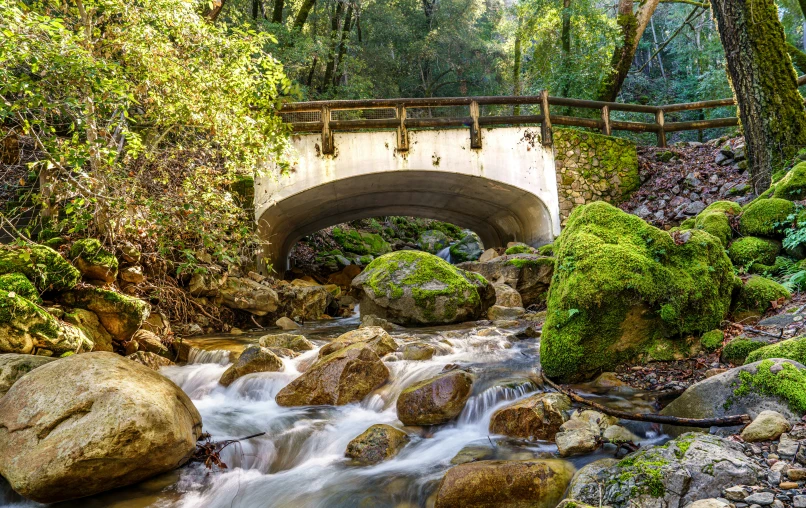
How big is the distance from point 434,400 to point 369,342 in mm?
1797

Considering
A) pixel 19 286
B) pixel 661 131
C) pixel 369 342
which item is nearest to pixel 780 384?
pixel 369 342

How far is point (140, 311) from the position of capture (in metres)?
6.11

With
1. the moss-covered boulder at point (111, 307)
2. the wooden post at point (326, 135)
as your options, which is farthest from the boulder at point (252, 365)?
the wooden post at point (326, 135)

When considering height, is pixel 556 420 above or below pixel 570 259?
below

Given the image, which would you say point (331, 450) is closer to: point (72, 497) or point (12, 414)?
point (72, 497)

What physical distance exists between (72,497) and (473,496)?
2.49 m

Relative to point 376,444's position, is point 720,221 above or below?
above

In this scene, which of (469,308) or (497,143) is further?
(497,143)

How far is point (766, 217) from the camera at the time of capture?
6.14 metres

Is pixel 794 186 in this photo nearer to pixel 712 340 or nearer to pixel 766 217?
pixel 766 217

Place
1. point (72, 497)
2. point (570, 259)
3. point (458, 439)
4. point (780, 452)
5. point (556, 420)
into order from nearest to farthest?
1. point (780, 452)
2. point (72, 497)
3. point (556, 420)
4. point (458, 439)
5. point (570, 259)

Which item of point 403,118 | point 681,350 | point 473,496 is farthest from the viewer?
point 403,118

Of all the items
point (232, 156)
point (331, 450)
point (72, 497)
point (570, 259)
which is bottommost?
point (331, 450)

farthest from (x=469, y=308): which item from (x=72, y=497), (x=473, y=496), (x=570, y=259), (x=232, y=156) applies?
(x=72, y=497)
